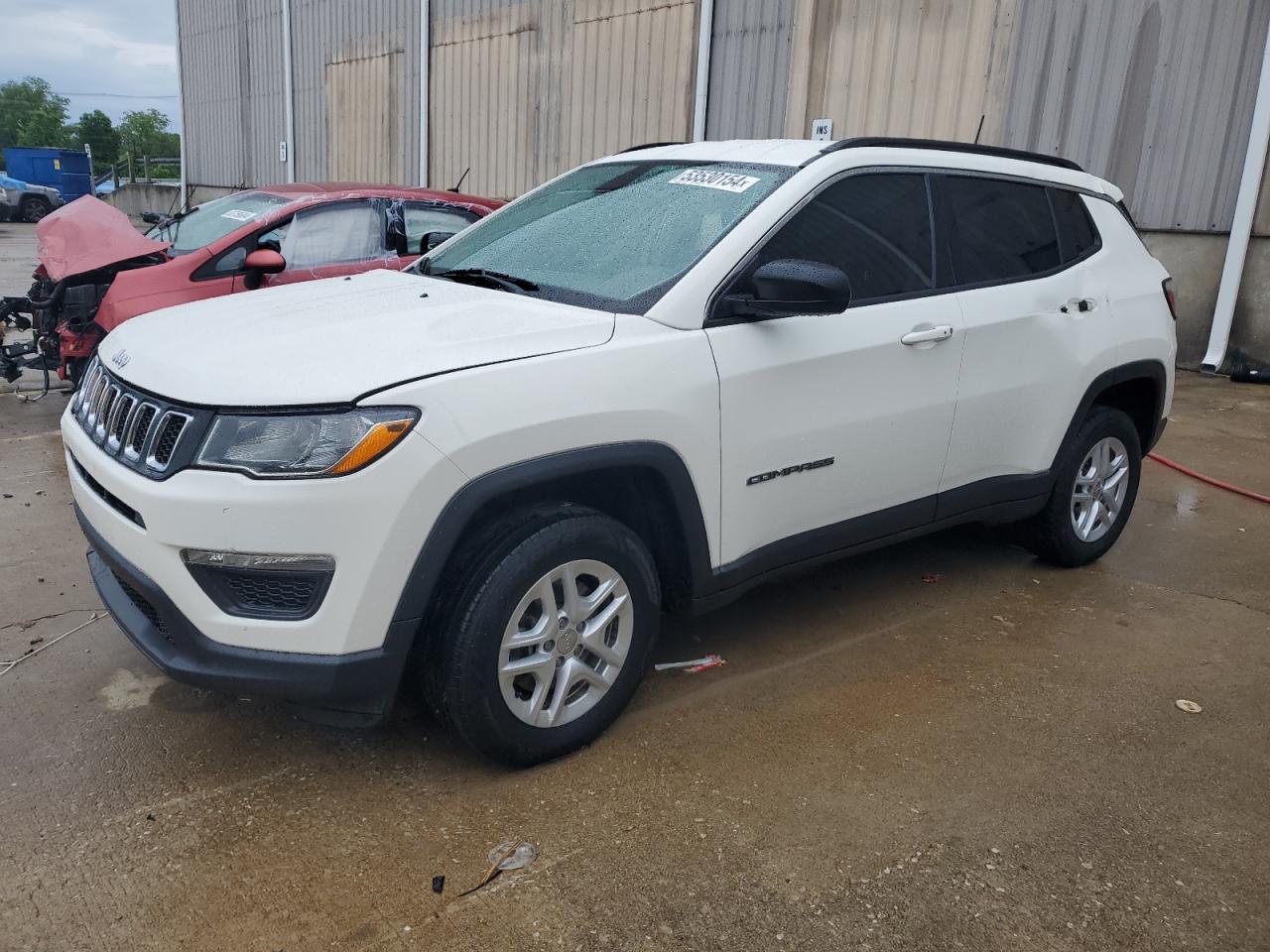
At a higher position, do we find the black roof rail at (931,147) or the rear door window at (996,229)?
the black roof rail at (931,147)

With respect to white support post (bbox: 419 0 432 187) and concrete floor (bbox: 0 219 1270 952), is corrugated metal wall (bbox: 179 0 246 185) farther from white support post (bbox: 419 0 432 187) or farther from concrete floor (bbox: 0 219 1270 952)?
concrete floor (bbox: 0 219 1270 952)

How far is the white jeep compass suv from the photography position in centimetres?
259

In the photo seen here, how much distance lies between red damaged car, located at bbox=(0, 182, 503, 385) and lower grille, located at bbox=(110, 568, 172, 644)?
3.88 metres

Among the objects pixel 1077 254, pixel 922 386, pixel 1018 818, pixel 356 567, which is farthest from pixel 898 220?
pixel 356 567

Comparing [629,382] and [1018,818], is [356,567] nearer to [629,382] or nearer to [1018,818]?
[629,382]

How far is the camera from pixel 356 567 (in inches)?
100

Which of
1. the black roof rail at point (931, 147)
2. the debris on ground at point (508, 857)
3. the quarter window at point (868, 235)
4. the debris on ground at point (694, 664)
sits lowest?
the debris on ground at point (508, 857)

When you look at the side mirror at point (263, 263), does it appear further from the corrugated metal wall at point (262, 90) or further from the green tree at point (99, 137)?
the green tree at point (99, 137)

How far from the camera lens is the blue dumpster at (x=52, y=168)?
35719 mm

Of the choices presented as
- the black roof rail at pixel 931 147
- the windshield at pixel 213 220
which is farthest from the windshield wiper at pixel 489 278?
the windshield at pixel 213 220

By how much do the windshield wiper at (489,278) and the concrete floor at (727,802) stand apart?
1.41m

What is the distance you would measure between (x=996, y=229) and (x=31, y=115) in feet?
313

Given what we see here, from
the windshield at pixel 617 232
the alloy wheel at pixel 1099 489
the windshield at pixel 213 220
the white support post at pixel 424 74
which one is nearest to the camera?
the windshield at pixel 617 232

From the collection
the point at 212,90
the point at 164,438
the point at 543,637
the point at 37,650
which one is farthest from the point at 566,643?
the point at 212,90
